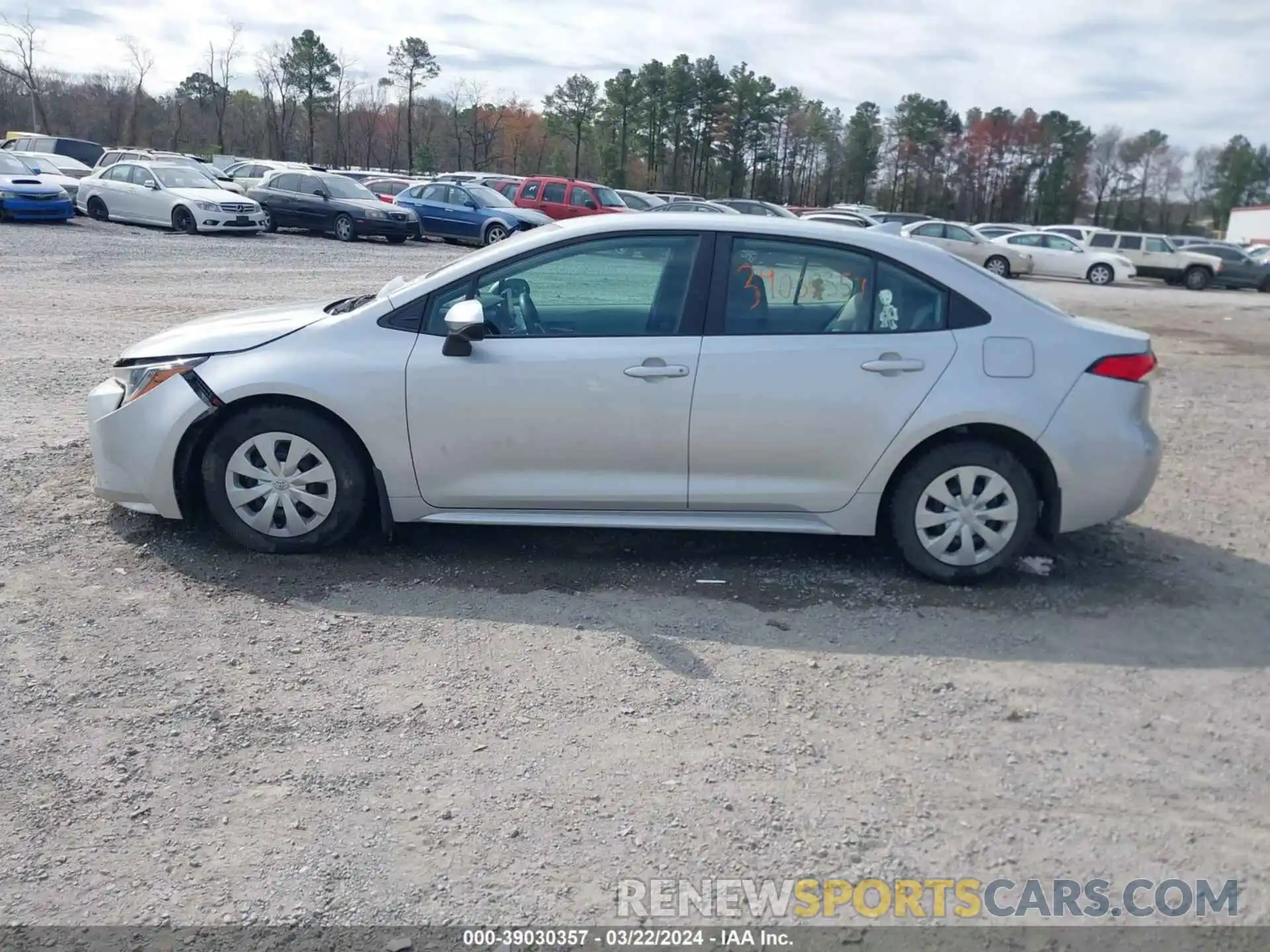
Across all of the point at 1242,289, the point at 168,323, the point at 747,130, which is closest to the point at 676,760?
the point at 168,323

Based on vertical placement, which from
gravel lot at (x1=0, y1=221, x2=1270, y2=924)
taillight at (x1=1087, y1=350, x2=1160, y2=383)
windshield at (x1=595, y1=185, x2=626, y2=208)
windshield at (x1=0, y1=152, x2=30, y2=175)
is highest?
windshield at (x1=595, y1=185, x2=626, y2=208)

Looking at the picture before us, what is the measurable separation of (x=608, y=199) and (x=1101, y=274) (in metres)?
15.0

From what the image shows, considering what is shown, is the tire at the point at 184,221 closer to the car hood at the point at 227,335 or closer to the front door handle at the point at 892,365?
the car hood at the point at 227,335

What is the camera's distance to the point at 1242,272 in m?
34.6

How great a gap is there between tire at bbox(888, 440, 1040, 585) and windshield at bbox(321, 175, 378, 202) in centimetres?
2379

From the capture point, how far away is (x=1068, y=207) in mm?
79750

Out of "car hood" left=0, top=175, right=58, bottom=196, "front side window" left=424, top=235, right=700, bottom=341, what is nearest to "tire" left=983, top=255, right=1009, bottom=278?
"car hood" left=0, top=175, right=58, bottom=196

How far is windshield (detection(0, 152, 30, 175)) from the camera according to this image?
2530 cm

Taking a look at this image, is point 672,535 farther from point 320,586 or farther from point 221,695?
point 221,695

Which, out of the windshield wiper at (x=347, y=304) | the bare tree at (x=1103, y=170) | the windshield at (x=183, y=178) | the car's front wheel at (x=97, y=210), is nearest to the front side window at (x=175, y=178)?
the windshield at (x=183, y=178)

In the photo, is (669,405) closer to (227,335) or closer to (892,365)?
A: (892,365)

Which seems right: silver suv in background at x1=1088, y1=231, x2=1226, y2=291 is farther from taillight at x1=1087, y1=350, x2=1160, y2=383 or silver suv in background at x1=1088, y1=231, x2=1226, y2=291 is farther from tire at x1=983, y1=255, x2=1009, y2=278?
taillight at x1=1087, y1=350, x2=1160, y2=383

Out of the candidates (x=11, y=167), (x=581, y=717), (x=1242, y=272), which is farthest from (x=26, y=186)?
(x=1242, y=272)

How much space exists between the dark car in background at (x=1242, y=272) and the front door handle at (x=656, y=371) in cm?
3445
